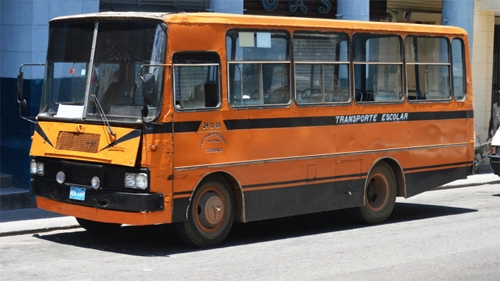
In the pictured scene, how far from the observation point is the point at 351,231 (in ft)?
44.7

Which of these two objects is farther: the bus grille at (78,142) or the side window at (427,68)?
the side window at (427,68)

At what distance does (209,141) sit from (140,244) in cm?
161

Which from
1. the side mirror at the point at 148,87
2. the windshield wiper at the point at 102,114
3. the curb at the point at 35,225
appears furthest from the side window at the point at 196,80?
the curb at the point at 35,225

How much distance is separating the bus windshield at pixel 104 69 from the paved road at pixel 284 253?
1.64 metres

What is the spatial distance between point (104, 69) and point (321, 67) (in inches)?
126

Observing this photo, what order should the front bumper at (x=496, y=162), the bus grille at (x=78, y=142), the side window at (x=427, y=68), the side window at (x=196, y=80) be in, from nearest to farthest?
the side window at (x=196, y=80) → the bus grille at (x=78, y=142) → the side window at (x=427, y=68) → the front bumper at (x=496, y=162)

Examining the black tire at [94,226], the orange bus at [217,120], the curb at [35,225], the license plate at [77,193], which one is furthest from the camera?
the curb at [35,225]

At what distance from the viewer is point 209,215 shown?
1191cm

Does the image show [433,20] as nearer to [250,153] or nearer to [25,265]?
[250,153]

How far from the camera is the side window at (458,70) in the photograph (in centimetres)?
1555

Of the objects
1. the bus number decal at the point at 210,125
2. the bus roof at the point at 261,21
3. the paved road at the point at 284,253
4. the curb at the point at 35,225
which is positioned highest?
the bus roof at the point at 261,21

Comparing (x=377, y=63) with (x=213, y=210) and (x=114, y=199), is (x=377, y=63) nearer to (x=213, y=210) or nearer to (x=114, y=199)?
(x=213, y=210)

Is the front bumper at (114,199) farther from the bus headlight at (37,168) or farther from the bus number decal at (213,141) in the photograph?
the bus number decal at (213,141)

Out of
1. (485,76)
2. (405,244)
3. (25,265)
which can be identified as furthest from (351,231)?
(485,76)
